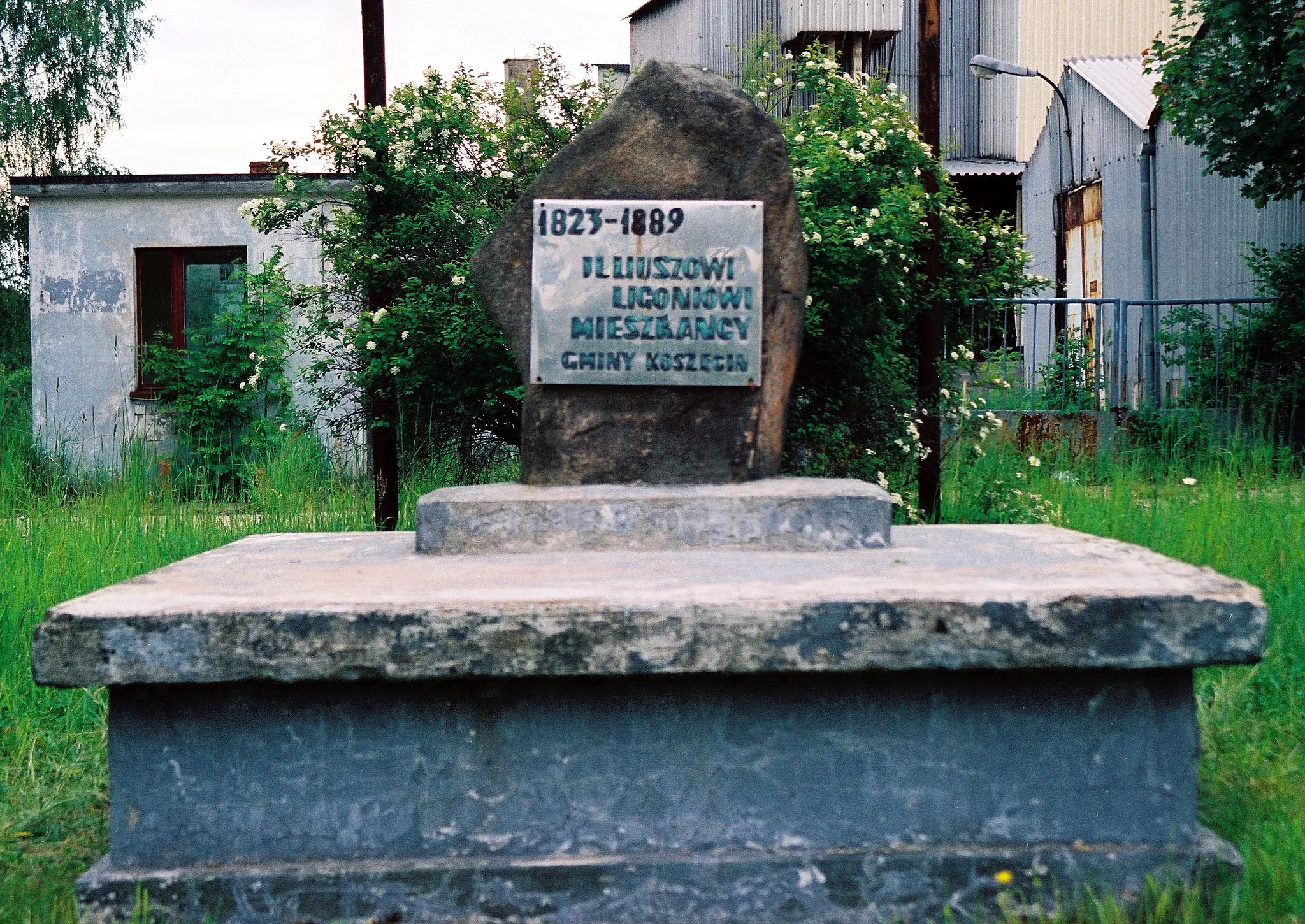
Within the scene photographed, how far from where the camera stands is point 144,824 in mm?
2674

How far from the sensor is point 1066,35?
18.1 metres

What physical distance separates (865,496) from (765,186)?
1.07m

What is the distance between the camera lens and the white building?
37.2 feet

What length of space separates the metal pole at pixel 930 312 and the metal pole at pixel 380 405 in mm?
2979

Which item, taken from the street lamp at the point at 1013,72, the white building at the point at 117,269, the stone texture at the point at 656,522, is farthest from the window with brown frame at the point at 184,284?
the stone texture at the point at 656,522

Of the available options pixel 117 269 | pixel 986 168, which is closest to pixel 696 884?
pixel 117 269

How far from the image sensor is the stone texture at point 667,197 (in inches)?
154

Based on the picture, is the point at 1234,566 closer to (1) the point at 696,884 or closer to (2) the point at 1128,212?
(1) the point at 696,884

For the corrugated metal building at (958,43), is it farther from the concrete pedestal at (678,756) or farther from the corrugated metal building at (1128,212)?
the concrete pedestal at (678,756)

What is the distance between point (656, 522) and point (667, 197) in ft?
3.48

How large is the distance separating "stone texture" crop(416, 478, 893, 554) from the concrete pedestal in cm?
82

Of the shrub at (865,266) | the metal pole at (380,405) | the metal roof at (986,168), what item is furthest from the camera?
the metal roof at (986,168)

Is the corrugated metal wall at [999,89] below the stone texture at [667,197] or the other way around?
the other way around

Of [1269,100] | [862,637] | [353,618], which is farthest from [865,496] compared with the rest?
[1269,100]
